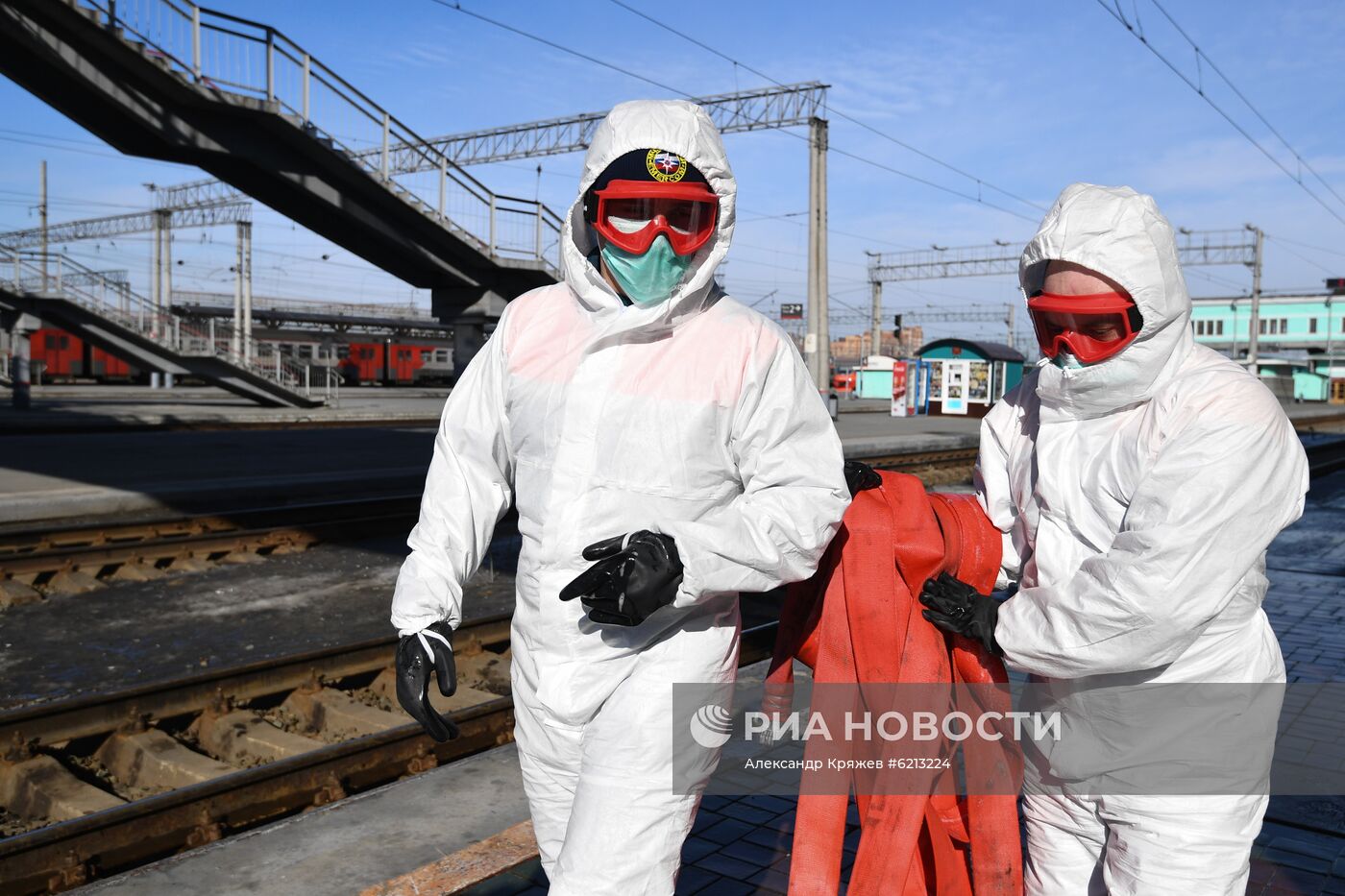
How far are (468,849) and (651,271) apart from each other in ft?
7.24

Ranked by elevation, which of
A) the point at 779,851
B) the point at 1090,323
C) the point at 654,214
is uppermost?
the point at 654,214

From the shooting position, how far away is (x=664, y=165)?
95.7 inches

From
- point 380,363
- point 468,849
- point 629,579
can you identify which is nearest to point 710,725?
point 629,579

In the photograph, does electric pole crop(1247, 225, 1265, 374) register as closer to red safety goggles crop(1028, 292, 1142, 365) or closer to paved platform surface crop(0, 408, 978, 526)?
paved platform surface crop(0, 408, 978, 526)

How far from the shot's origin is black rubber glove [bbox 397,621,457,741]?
7.91ft

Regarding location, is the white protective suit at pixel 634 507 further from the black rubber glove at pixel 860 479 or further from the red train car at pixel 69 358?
the red train car at pixel 69 358

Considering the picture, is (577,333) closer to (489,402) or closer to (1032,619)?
(489,402)

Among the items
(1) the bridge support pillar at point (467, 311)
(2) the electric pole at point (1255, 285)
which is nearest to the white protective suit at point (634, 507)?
(1) the bridge support pillar at point (467, 311)

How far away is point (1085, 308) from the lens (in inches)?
91.8

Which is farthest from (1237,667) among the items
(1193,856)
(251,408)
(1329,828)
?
(251,408)

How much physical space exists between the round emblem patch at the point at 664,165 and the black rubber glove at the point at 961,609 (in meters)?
1.09

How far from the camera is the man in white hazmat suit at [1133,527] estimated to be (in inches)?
83.5

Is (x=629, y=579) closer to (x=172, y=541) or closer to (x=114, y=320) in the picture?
(x=172, y=541)

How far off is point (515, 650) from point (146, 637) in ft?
18.3
